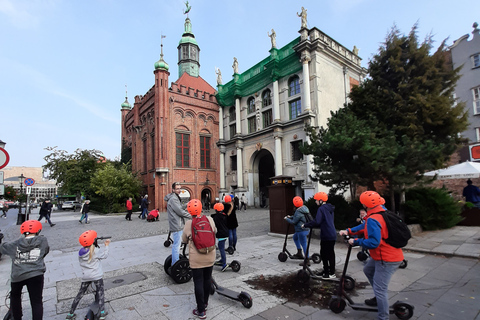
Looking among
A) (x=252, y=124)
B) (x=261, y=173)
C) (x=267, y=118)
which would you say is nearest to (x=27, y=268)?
(x=267, y=118)

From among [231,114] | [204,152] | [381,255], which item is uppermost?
[231,114]

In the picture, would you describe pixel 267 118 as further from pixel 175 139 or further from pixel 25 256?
pixel 25 256

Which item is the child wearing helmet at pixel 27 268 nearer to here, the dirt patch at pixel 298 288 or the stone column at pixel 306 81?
the dirt patch at pixel 298 288

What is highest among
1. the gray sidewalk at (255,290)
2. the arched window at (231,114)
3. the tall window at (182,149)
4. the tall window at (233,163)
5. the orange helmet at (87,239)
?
the arched window at (231,114)

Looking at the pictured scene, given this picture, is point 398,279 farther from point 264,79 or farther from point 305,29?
point 264,79

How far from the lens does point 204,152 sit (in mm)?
31500

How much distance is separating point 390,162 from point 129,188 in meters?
25.3

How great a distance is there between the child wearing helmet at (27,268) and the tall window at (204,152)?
27585 millimetres

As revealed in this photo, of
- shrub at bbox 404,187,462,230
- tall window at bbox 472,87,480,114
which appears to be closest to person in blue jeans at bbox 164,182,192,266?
shrub at bbox 404,187,462,230

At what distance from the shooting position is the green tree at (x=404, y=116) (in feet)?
27.4

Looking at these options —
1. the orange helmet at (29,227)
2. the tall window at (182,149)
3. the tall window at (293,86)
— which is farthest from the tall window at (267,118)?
the orange helmet at (29,227)

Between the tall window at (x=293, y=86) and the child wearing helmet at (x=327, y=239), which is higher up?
the tall window at (x=293, y=86)

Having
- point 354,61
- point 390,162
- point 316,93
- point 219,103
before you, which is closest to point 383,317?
point 390,162

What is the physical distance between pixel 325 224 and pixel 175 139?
25.8m
